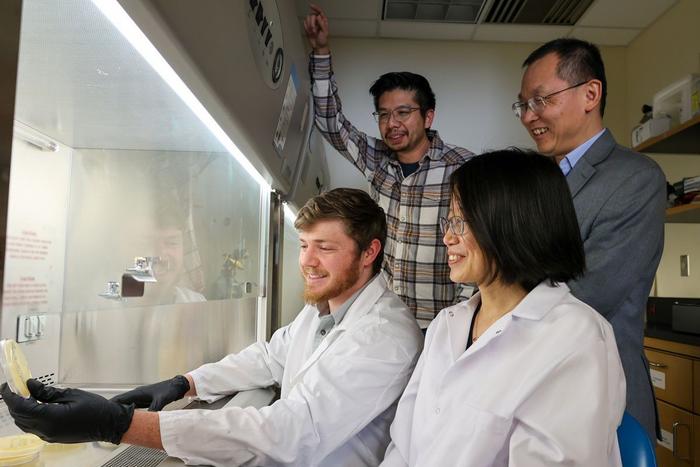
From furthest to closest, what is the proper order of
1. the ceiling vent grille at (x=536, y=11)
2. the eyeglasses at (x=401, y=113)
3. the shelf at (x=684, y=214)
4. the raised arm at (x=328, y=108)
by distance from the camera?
1. the ceiling vent grille at (x=536, y=11)
2. the shelf at (x=684, y=214)
3. the eyeglasses at (x=401, y=113)
4. the raised arm at (x=328, y=108)

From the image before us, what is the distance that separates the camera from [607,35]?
10.2 ft

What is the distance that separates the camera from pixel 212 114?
3.64 feet

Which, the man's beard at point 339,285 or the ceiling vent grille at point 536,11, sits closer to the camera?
the man's beard at point 339,285

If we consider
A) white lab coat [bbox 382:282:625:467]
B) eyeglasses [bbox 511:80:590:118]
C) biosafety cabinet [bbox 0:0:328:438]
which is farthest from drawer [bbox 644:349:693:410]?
biosafety cabinet [bbox 0:0:328:438]

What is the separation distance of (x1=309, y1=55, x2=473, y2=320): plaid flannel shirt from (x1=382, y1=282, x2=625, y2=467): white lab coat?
2.69 feet

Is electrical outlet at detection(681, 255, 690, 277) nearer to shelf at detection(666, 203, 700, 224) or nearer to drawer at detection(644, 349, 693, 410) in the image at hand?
shelf at detection(666, 203, 700, 224)

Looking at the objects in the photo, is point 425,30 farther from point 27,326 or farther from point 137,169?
point 27,326

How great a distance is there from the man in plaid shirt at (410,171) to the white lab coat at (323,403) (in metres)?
0.48

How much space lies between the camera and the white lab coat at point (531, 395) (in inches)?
31.9

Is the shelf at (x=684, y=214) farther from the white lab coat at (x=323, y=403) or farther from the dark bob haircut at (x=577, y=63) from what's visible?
the white lab coat at (x=323, y=403)

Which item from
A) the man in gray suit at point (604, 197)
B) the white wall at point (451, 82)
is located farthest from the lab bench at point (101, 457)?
the white wall at point (451, 82)

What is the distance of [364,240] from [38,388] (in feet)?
2.74

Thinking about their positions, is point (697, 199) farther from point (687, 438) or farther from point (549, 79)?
point (549, 79)

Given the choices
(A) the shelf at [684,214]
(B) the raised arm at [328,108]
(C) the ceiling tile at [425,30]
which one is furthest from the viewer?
(C) the ceiling tile at [425,30]
